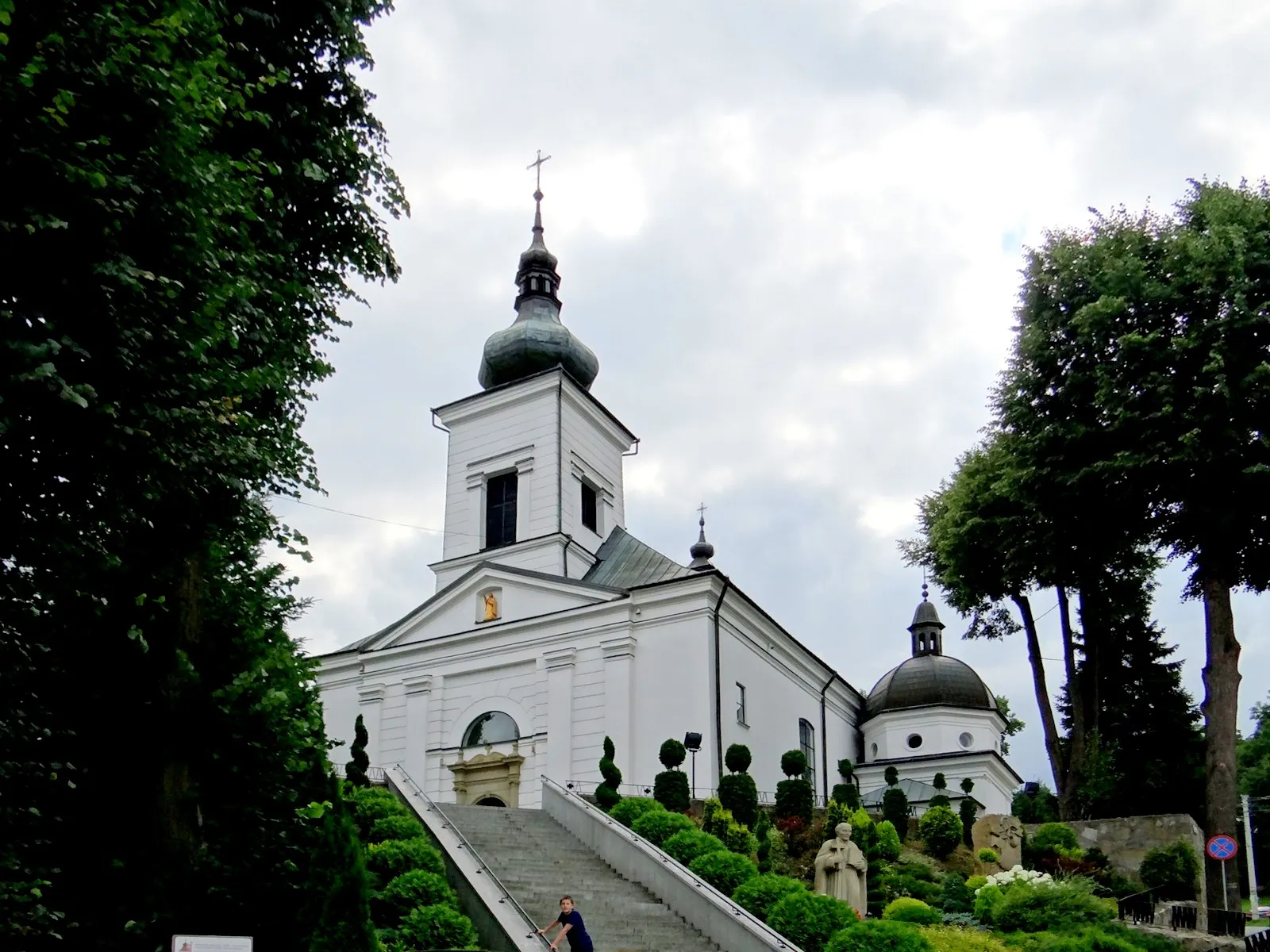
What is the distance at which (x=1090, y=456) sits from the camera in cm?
2755

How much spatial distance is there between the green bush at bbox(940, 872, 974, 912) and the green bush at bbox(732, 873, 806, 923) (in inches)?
221

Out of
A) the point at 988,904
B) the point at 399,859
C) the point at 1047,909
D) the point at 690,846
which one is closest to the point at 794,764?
the point at 988,904

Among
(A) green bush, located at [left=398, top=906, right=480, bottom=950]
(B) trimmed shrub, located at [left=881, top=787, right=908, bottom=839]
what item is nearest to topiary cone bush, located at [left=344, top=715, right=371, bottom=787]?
(A) green bush, located at [left=398, top=906, right=480, bottom=950]

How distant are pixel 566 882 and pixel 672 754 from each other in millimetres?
7892

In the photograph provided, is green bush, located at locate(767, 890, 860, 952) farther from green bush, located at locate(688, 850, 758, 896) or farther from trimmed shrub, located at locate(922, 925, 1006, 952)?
green bush, located at locate(688, 850, 758, 896)

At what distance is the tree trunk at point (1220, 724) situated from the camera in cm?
2477

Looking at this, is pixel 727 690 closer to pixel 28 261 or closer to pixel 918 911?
pixel 918 911

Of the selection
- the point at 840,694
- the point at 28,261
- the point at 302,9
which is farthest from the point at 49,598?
the point at 840,694

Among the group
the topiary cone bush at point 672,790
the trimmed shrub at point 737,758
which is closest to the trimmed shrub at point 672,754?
the topiary cone bush at point 672,790

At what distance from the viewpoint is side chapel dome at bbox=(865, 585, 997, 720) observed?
44406 millimetres

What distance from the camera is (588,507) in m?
35.8

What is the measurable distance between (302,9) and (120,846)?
9.42m

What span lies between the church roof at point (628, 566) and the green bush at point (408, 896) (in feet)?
48.1

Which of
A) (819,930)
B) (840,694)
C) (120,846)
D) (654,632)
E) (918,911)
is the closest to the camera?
(120,846)
